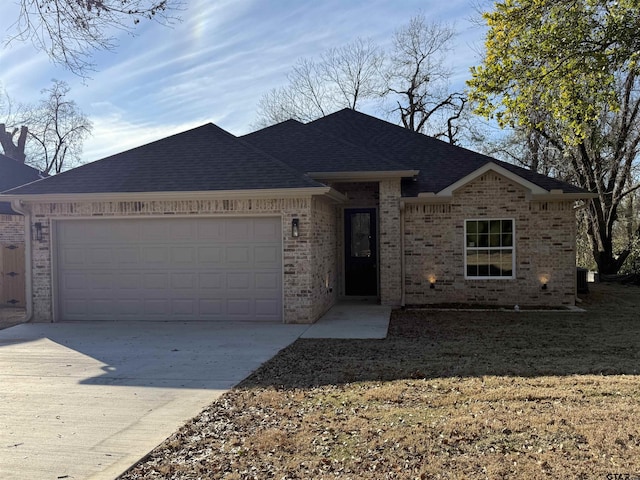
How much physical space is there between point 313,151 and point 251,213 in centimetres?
378

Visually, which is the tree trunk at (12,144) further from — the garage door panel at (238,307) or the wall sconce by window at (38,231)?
the garage door panel at (238,307)

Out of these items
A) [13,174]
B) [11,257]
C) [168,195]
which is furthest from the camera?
[13,174]

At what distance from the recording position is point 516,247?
42.9ft

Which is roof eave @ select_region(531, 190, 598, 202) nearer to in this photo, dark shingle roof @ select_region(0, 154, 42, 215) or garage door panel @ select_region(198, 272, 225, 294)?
garage door panel @ select_region(198, 272, 225, 294)

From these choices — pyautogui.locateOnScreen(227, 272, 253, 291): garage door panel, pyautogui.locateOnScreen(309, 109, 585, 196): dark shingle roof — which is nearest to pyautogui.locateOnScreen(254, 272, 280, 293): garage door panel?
pyautogui.locateOnScreen(227, 272, 253, 291): garage door panel

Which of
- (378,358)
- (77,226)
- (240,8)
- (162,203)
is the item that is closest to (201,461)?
(378,358)

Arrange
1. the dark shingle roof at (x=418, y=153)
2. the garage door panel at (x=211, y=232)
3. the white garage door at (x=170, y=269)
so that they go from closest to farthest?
the white garage door at (x=170, y=269), the garage door panel at (x=211, y=232), the dark shingle roof at (x=418, y=153)

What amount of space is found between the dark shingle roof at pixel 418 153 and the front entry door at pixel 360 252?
61.7 inches

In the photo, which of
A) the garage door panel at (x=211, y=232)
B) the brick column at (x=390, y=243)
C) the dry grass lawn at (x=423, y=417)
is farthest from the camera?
the brick column at (x=390, y=243)

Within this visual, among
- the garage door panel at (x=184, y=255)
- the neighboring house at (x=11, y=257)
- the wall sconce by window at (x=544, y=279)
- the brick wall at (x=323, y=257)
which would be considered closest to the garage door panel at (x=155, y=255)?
the garage door panel at (x=184, y=255)

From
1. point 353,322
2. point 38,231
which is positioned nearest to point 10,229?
point 38,231

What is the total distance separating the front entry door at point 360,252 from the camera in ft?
47.5

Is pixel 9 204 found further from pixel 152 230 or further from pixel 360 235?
pixel 360 235

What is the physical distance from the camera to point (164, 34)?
666 centimetres
